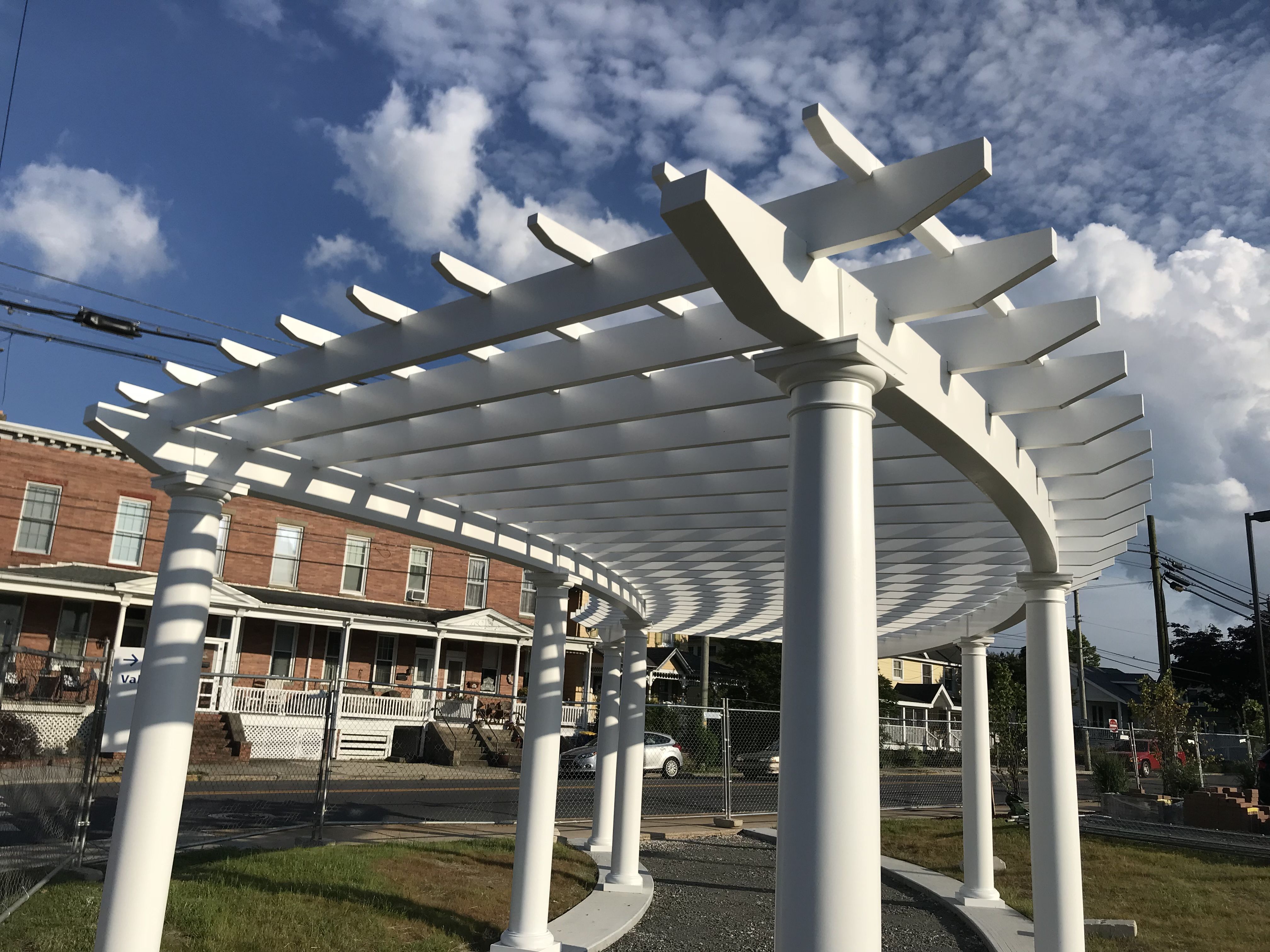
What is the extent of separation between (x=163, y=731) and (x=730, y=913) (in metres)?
6.88

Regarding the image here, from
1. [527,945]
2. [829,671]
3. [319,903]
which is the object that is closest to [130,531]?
[319,903]

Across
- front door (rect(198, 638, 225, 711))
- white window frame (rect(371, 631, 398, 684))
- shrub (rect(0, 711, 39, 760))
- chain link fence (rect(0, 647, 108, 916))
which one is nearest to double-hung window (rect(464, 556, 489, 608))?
white window frame (rect(371, 631, 398, 684))

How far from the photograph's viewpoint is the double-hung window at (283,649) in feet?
94.7

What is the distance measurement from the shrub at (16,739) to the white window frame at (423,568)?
16861 mm

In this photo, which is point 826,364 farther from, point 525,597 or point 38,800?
point 525,597

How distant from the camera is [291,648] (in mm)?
29172

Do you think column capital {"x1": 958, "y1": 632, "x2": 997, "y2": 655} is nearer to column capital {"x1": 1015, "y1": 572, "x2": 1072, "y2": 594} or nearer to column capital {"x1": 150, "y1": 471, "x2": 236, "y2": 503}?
column capital {"x1": 1015, "y1": 572, "x2": 1072, "y2": 594}

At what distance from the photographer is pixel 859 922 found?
3.12 meters

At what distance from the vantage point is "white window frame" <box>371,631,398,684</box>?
30.4m

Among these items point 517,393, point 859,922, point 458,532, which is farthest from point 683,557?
point 859,922

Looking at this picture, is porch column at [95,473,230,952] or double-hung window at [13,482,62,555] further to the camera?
double-hung window at [13,482,62,555]

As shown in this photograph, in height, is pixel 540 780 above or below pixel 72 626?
below

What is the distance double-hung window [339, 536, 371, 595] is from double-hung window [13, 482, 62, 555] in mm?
8493

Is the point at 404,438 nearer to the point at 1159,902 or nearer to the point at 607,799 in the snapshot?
the point at 607,799
